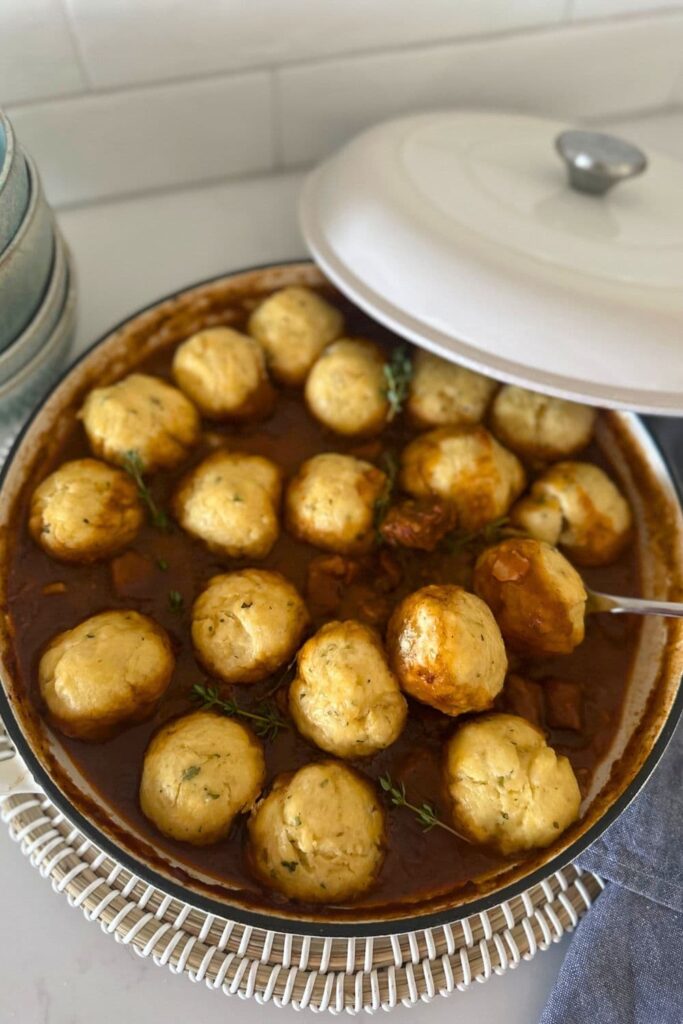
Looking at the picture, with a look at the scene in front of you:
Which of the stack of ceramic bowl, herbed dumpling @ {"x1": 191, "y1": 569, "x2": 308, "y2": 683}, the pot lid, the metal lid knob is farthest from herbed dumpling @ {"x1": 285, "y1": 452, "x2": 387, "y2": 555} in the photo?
the metal lid knob

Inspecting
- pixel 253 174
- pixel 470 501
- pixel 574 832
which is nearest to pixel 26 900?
pixel 574 832

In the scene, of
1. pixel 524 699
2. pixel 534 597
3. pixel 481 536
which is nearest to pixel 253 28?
pixel 481 536

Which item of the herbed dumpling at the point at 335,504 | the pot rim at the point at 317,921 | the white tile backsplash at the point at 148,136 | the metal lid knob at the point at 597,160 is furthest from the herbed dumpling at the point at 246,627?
the white tile backsplash at the point at 148,136

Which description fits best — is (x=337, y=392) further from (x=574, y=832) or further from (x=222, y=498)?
(x=574, y=832)

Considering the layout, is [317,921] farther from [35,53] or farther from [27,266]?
[35,53]

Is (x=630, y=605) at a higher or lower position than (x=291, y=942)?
higher

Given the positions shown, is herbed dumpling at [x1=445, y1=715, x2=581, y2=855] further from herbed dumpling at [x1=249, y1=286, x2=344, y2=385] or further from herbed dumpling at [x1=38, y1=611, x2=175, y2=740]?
herbed dumpling at [x1=249, y1=286, x2=344, y2=385]

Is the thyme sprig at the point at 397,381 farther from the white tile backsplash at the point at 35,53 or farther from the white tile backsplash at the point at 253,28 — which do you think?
the white tile backsplash at the point at 35,53
